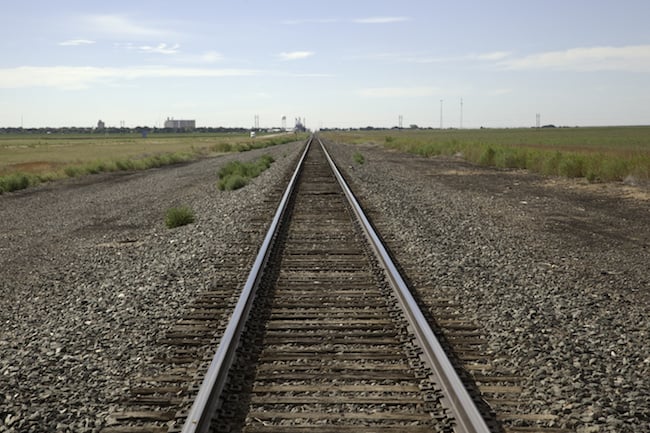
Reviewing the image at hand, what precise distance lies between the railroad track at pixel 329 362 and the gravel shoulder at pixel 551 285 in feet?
1.93

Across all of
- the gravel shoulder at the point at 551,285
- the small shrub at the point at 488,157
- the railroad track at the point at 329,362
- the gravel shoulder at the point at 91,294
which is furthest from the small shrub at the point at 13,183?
the small shrub at the point at 488,157

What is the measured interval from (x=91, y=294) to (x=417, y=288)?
12.2ft

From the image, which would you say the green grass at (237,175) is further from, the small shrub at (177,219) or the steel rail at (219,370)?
the steel rail at (219,370)

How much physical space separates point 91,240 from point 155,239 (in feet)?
4.97

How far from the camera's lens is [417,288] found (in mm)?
7258

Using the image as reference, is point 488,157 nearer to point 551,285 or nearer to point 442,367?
point 551,285

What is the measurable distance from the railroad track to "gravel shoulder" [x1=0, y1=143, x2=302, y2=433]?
72 cm

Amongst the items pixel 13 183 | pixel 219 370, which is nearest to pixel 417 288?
pixel 219 370

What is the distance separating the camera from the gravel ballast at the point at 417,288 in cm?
443

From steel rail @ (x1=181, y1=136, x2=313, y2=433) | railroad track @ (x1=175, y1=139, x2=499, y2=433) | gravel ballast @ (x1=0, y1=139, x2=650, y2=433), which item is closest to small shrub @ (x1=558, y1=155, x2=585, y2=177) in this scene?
gravel ballast @ (x1=0, y1=139, x2=650, y2=433)

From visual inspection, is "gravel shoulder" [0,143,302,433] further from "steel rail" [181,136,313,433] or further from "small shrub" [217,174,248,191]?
"small shrub" [217,174,248,191]

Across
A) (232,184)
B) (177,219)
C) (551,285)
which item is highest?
(232,184)

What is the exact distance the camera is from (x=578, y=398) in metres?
4.30

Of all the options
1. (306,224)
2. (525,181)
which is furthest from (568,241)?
(525,181)
